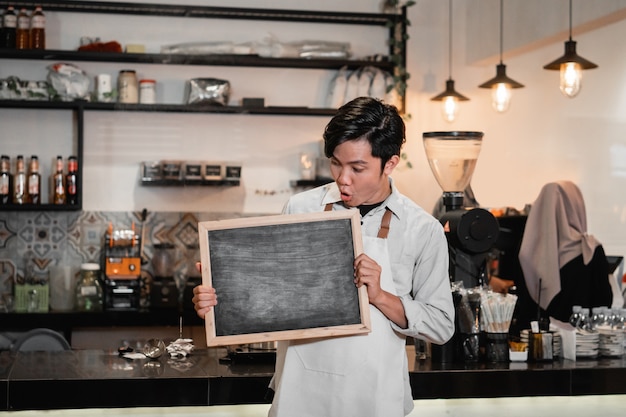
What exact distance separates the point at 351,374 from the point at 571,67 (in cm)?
313

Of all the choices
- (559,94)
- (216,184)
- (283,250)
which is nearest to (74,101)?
(216,184)

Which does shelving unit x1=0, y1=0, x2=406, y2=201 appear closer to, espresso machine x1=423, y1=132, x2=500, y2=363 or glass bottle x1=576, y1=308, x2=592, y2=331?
espresso machine x1=423, y1=132, x2=500, y2=363

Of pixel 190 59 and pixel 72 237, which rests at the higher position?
pixel 190 59

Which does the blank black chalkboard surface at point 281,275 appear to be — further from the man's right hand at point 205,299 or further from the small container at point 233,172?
the small container at point 233,172

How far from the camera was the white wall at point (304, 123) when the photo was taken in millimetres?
5559

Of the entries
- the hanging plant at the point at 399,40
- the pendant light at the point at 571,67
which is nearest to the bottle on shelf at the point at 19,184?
the hanging plant at the point at 399,40

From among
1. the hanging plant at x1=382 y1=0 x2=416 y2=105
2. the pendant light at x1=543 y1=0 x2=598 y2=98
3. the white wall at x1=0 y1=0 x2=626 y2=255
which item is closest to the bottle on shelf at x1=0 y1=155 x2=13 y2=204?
the white wall at x1=0 y1=0 x2=626 y2=255

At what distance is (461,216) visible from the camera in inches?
134

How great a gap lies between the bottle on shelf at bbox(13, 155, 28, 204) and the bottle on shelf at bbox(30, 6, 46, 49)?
742 mm

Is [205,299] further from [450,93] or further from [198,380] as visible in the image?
[450,93]

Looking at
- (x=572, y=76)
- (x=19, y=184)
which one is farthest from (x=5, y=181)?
(x=572, y=76)

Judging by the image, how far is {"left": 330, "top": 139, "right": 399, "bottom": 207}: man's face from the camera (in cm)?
210

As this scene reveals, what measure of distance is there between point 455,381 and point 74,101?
351cm

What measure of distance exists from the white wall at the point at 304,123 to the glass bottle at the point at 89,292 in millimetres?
480
